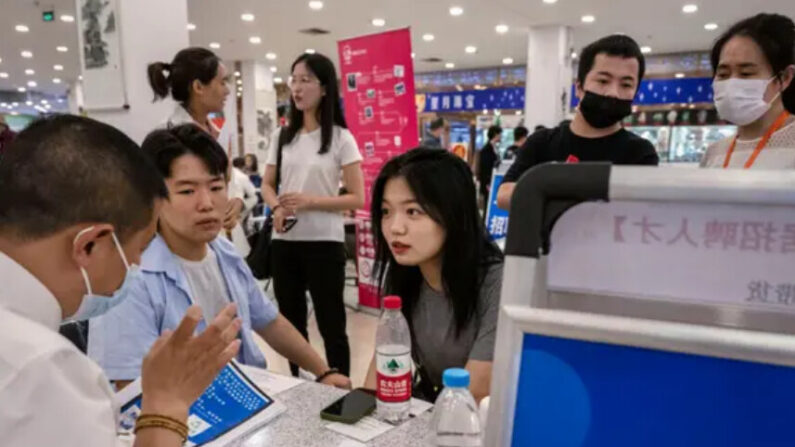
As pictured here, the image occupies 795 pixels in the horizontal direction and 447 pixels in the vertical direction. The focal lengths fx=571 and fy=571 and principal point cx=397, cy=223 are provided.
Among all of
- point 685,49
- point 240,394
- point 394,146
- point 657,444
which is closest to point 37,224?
point 240,394

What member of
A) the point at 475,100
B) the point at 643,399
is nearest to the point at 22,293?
the point at 643,399

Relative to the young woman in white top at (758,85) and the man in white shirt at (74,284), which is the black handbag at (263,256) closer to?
the man in white shirt at (74,284)

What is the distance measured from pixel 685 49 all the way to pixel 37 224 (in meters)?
11.0

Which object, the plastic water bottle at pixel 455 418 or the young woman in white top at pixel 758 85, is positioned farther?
the young woman in white top at pixel 758 85

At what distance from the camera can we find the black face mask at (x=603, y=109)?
1939 millimetres

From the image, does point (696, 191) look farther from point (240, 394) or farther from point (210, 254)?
point (210, 254)

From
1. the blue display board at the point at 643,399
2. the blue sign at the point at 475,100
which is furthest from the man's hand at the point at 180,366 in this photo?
the blue sign at the point at 475,100

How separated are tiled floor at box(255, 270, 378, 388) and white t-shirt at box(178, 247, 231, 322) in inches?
52.8

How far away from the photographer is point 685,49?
9.88 meters

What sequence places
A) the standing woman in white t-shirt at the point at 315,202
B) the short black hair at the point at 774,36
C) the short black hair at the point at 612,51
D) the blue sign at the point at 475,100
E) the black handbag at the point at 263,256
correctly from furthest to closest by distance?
1. the blue sign at the point at 475,100
2. the black handbag at the point at 263,256
3. the standing woman in white t-shirt at the point at 315,202
4. the short black hair at the point at 612,51
5. the short black hair at the point at 774,36

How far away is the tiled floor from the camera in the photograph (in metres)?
3.34

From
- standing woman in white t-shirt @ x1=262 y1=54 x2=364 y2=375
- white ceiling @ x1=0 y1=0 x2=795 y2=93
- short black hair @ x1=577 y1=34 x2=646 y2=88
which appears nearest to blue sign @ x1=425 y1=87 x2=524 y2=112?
white ceiling @ x1=0 y1=0 x2=795 y2=93

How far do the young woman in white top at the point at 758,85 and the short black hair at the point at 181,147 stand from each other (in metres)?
1.55

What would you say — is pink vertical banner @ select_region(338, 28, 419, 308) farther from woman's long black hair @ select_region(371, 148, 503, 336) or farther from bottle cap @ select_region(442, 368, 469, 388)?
bottle cap @ select_region(442, 368, 469, 388)
